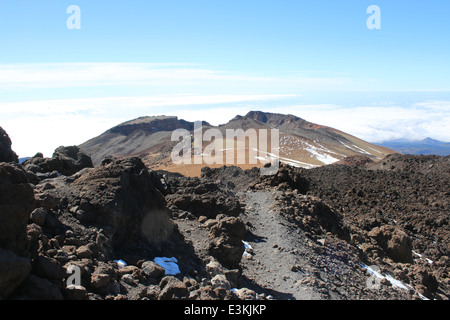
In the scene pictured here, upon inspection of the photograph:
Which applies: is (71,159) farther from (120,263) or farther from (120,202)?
(120,263)

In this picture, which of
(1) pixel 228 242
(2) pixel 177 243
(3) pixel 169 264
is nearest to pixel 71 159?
(2) pixel 177 243

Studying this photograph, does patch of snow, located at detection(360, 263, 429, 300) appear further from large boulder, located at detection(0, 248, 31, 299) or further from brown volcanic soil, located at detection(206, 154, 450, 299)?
large boulder, located at detection(0, 248, 31, 299)

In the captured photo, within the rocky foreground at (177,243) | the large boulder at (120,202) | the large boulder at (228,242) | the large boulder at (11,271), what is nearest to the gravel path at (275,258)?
the rocky foreground at (177,243)

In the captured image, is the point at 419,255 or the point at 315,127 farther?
the point at 315,127

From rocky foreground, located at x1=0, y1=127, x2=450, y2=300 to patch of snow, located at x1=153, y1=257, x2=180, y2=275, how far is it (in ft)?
0.14

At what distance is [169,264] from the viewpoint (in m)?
8.17

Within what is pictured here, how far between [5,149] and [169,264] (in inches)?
242

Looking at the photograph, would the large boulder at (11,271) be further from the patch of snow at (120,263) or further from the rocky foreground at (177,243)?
the patch of snow at (120,263)

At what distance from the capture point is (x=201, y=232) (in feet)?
37.2

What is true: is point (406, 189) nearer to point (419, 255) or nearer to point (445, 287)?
point (419, 255)
